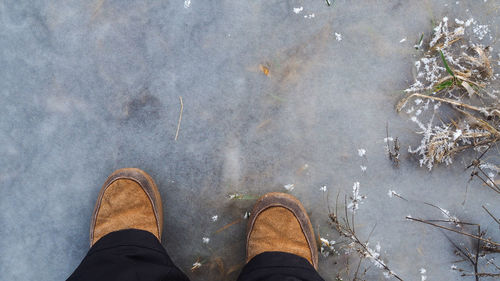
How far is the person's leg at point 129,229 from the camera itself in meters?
1.05

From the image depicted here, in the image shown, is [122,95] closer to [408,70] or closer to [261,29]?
[261,29]

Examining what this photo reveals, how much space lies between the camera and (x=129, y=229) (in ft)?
3.92

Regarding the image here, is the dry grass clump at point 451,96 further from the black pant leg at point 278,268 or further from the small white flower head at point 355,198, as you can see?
the black pant leg at point 278,268

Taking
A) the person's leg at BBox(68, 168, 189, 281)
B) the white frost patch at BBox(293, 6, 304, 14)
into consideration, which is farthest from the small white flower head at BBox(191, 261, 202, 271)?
the white frost patch at BBox(293, 6, 304, 14)

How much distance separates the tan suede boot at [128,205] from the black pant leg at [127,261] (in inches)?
1.6

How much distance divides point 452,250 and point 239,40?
107 centimetres

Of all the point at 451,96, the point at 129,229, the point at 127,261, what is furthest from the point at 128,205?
the point at 451,96

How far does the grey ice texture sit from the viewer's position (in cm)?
126

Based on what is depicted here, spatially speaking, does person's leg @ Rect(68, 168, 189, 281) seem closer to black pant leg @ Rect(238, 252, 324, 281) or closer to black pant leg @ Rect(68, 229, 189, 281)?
black pant leg @ Rect(68, 229, 189, 281)

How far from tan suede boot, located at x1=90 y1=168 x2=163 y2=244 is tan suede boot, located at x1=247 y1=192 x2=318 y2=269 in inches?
13.2

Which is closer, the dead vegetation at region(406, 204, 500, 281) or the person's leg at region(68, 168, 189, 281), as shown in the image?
the person's leg at region(68, 168, 189, 281)

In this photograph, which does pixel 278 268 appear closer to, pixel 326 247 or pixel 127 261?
pixel 326 247

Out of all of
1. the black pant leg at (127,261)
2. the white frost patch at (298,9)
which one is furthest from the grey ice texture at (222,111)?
the black pant leg at (127,261)

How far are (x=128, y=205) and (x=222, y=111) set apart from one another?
1.54ft
